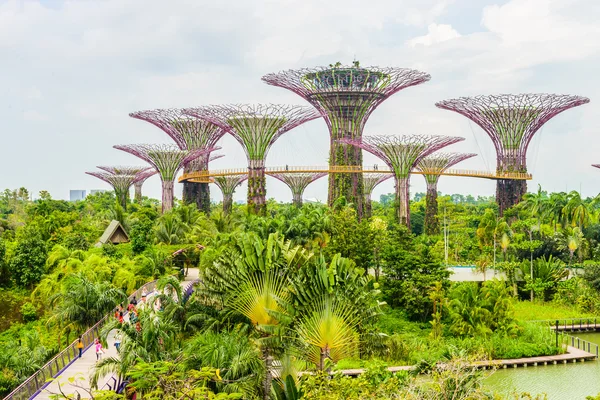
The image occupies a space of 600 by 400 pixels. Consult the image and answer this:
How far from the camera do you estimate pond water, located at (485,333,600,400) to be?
19.0 meters

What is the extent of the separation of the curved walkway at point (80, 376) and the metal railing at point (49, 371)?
12 cm

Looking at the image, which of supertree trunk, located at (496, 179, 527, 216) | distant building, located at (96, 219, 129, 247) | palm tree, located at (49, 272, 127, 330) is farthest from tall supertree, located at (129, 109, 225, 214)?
palm tree, located at (49, 272, 127, 330)

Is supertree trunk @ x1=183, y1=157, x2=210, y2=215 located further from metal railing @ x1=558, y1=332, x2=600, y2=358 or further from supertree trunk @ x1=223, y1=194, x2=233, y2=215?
metal railing @ x1=558, y1=332, x2=600, y2=358

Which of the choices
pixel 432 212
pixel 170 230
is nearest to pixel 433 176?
pixel 432 212

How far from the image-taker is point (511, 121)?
46.3 meters

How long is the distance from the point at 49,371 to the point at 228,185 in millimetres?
47032

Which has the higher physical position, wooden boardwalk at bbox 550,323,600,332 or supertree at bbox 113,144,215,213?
supertree at bbox 113,144,215,213

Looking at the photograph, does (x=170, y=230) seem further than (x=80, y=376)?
Yes

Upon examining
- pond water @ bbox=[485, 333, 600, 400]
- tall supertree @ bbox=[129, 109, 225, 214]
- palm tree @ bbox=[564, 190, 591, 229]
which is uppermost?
tall supertree @ bbox=[129, 109, 225, 214]

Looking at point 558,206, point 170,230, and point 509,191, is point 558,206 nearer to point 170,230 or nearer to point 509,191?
point 509,191

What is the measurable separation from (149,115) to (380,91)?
1692cm

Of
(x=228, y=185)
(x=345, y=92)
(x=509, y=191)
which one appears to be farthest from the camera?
(x=228, y=185)

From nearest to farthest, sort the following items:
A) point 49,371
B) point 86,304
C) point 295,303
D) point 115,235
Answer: point 49,371 < point 295,303 < point 86,304 < point 115,235

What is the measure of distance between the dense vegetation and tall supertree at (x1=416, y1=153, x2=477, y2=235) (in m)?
13.9
